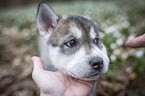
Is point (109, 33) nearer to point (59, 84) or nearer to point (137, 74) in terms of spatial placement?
point (137, 74)

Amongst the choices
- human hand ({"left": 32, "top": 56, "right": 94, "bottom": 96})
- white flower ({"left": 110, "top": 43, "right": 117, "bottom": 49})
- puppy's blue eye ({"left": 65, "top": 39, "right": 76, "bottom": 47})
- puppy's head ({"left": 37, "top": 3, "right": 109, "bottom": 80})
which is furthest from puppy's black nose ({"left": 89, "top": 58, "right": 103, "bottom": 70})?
white flower ({"left": 110, "top": 43, "right": 117, "bottom": 49})

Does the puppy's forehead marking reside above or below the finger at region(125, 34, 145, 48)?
above

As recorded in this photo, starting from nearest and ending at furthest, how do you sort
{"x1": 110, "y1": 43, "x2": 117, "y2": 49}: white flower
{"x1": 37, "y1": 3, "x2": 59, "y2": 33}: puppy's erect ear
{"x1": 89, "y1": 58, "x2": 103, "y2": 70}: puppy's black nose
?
1. {"x1": 89, "y1": 58, "x2": 103, "y2": 70}: puppy's black nose
2. {"x1": 37, "y1": 3, "x2": 59, "y2": 33}: puppy's erect ear
3. {"x1": 110, "y1": 43, "x2": 117, "y2": 49}: white flower

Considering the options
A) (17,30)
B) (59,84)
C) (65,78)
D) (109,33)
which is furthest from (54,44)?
(17,30)

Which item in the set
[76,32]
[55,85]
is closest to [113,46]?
[76,32]

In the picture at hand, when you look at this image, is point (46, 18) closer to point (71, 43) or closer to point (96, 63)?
point (71, 43)

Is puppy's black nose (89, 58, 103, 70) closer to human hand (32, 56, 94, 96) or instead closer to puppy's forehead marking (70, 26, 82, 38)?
human hand (32, 56, 94, 96)
